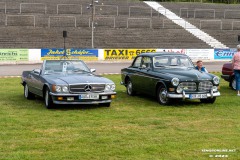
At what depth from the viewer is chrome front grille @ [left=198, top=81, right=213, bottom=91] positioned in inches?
514

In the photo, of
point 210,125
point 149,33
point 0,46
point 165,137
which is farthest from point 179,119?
point 149,33

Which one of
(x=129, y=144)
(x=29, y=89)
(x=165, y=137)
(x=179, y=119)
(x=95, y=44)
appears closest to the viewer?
(x=129, y=144)

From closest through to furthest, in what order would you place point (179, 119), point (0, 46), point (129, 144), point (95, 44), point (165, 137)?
point (129, 144) → point (165, 137) → point (179, 119) → point (0, 46) → point (95, 44)

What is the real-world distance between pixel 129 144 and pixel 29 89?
663 cm

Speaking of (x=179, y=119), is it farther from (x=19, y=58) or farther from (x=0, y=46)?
(x=0, y=46)

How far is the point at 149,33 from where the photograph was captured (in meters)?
48.8

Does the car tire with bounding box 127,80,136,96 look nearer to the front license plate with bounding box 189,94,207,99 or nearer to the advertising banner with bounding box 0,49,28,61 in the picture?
the front license plate with bounding box 189,94,207,99

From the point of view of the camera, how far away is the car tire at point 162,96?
1299 cm

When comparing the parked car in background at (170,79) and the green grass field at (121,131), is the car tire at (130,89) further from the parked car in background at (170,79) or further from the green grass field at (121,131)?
the green grass field at (121,131)

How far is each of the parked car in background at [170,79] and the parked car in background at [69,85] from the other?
155 cm

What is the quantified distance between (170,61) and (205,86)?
1.66 meters

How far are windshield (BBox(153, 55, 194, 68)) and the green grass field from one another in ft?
4.20

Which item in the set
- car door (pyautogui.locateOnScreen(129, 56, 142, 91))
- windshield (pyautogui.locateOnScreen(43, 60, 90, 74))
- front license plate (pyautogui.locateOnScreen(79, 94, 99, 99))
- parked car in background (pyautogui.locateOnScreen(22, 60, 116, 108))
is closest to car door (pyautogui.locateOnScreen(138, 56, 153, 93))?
car door (pyautogui.locateOnScreen(129, 56, 142, 91))

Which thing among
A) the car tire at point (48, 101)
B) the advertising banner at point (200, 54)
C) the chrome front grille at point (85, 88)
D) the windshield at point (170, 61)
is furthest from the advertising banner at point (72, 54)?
the chrome front grille at point (85, 88)
